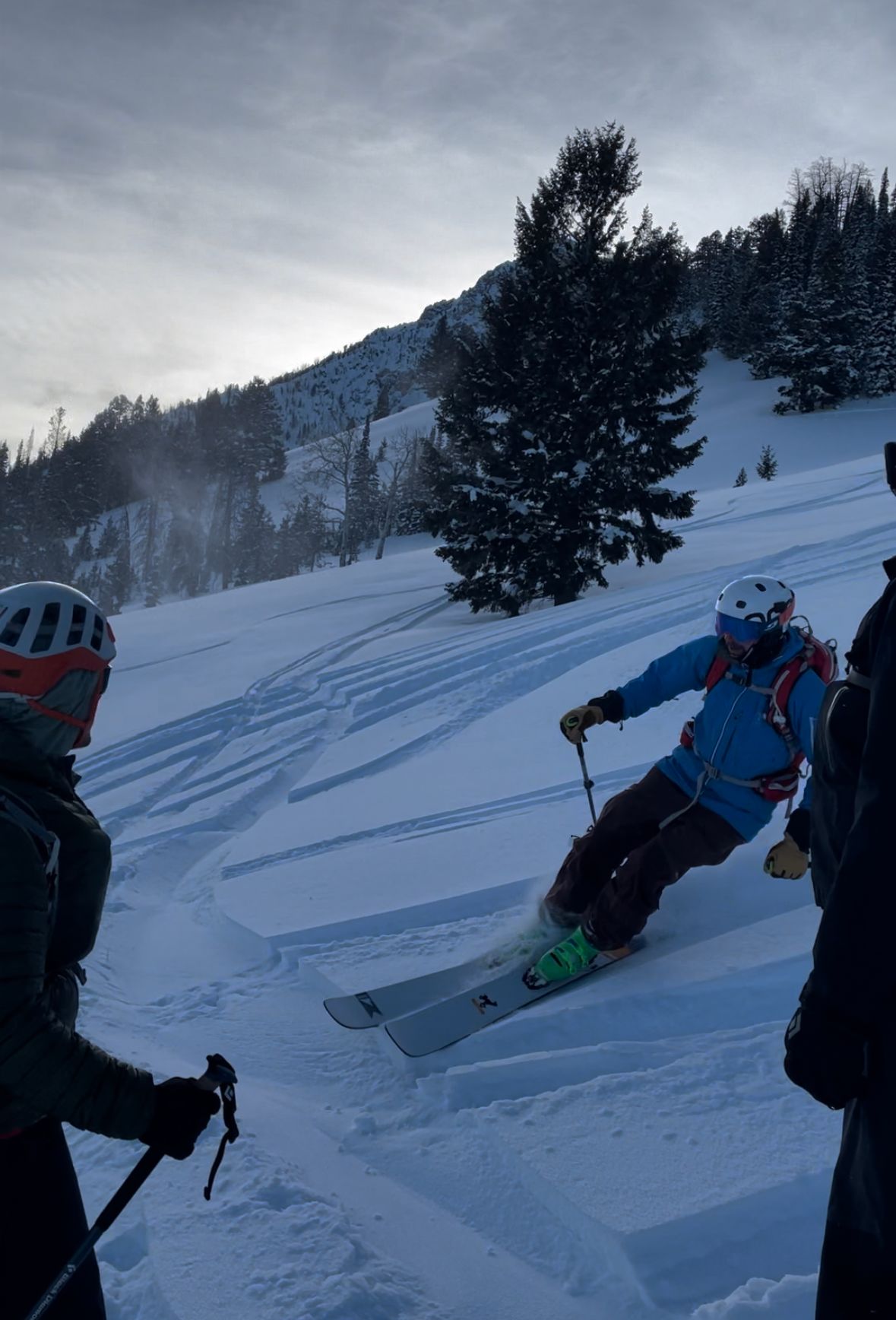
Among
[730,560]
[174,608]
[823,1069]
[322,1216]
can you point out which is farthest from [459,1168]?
[174,608]

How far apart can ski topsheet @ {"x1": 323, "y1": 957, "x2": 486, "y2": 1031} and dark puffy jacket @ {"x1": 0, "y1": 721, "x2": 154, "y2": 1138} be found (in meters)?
2.24

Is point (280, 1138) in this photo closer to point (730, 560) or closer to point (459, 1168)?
point (459, 1168)

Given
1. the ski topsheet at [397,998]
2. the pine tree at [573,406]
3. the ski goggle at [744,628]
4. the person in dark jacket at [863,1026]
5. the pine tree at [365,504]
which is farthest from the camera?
the pine tree at [365,504]

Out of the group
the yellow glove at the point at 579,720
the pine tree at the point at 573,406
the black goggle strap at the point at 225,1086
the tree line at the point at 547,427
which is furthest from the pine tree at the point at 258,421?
the black goggle strap at the point at 225,1086

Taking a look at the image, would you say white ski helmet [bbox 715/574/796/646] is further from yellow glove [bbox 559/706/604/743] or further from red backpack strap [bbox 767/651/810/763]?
yellow glove [bbox 559/706/604/743]

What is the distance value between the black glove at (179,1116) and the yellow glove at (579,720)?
303 cm

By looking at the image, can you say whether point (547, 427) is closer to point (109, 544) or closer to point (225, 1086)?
point (225, 1086)

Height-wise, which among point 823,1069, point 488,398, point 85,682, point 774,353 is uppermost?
point 774,353

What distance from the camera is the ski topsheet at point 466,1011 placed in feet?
11.6

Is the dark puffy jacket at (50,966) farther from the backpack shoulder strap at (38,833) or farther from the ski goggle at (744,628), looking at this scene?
the ski goggle at (744,628)

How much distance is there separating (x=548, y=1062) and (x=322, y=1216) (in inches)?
41.0

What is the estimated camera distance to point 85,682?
75.3 inches

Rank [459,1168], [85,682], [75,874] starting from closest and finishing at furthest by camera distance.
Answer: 1. [75,874]
2. [85,682]
3. [459,1168]

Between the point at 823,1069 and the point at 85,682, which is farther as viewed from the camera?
the point at 85,682
